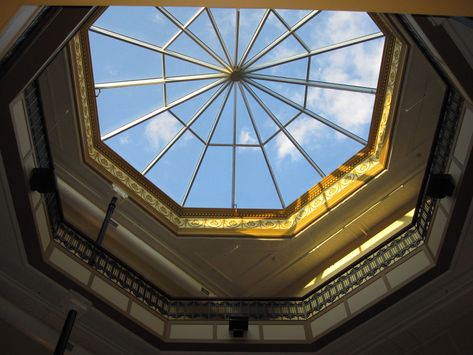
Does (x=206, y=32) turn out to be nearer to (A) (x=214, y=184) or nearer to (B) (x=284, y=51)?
(B) (x=284, y=51)

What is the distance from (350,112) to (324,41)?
1974mm

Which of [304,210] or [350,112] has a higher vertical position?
[350,112]

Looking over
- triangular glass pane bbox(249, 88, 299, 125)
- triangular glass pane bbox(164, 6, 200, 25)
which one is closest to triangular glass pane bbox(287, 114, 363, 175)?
triangular glass pane bbox(249, 88, 299, 125)

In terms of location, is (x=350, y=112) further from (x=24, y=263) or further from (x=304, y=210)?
(x=24, y=263)

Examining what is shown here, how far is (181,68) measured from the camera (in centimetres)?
1182

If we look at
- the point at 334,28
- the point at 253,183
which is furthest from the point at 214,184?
the point at 334,28

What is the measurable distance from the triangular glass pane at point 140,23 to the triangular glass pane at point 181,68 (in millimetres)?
550

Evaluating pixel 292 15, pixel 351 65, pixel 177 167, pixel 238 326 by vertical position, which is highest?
pixel 292 15

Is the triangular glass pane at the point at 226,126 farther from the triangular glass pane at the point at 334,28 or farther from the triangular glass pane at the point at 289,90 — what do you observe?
the triangular glass pane at the point at 334,28

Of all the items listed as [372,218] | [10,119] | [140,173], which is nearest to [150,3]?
[10,119]

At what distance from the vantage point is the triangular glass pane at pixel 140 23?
1054 centimetres

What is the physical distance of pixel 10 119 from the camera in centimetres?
690

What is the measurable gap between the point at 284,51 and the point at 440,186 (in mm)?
5493

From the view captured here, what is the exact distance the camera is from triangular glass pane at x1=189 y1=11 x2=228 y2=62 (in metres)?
11.1
